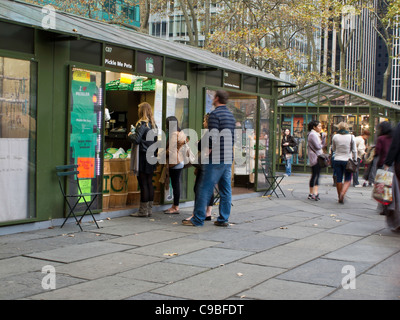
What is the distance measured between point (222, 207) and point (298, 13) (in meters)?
22.1

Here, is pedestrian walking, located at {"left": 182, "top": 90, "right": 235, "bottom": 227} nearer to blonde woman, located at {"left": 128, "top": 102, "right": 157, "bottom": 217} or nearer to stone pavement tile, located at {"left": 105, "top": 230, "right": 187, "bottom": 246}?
stone pavement tile, located at {"left": 105, "top": 230, "right": 187, "bottom": 246}

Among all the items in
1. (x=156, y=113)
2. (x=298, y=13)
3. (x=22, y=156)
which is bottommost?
(x=22, y=156)

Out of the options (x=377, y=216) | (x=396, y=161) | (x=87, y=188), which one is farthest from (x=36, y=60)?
(x=377, y=216)

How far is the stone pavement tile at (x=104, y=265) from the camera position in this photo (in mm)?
6140

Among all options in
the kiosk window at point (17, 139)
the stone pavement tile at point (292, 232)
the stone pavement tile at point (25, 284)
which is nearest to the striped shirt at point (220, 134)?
the stone pavement tile at point (292, 232)

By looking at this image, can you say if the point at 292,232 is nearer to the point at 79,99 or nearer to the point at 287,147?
the point at 79,99

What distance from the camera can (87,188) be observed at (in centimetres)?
984

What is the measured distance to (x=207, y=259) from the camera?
22.9 feet

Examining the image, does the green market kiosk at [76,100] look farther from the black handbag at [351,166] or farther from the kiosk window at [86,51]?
the black handbag at [351,166]

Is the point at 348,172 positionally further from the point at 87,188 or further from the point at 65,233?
the point at 65,233

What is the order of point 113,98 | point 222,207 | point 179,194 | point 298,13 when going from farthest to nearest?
1. point 298,13
2. point 113,98
3. point 179,194
4. point 222,207

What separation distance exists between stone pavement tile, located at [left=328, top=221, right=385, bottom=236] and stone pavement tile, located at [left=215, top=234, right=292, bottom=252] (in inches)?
54.5

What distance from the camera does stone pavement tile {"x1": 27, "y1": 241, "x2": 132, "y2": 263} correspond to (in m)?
6.91

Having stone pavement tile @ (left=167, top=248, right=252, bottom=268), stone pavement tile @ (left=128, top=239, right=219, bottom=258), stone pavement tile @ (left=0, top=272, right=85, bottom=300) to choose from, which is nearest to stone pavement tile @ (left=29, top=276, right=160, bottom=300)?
stone pavement tile @ (left=0, top=272, right=85, bottom=300)
